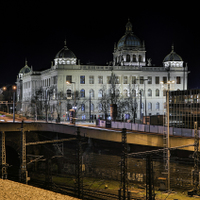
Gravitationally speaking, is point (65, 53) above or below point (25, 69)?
above

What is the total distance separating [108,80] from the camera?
425 feet

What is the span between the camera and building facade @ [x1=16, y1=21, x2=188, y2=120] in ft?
408

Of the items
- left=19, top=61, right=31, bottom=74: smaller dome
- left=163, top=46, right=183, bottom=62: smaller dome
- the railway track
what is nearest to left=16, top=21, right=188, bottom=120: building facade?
left=163, top=46, right=183, bottom=62: smaller dome

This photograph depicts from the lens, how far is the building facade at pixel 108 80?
124 m

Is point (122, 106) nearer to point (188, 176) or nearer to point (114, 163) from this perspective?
point (114, 163)

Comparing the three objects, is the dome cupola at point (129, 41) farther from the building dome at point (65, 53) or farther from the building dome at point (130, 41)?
the building dome at point (65, 53)

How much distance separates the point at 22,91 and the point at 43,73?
1064 inches

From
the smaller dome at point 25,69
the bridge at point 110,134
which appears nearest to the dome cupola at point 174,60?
the smaller dome at point 25,69

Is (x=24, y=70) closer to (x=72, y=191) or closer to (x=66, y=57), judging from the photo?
(x=66, y=57)

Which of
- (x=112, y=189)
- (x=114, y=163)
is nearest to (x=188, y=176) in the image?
(x=112, y=189)

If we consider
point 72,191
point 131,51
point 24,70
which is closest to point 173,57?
point 131,51

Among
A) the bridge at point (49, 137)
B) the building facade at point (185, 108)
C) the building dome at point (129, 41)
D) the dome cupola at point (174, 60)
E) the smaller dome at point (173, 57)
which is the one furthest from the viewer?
the building dome at point (129, 41)

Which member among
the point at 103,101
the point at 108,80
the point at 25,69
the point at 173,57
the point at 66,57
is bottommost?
the point at 103,101

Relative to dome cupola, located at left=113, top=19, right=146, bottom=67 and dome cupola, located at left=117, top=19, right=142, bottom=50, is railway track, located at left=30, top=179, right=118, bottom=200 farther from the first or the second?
dome cupola, located at left=117, top=19, right=142, bottom=50
